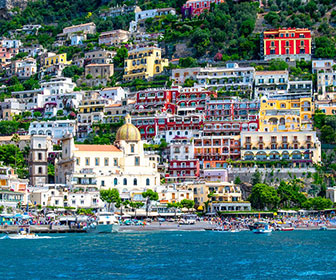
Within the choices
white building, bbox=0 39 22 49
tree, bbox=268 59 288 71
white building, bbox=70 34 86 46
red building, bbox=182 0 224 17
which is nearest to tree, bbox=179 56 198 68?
tree, bbox=268 59 288 71

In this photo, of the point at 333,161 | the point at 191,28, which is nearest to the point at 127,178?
the point at 333,161

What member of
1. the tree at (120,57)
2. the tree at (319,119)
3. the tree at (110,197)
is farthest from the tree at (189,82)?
the tree at (110,197)

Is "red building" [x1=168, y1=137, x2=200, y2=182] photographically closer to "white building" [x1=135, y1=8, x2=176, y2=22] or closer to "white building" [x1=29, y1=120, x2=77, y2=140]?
"white building" [x1=29, y1=120, x2=77, y2=140]

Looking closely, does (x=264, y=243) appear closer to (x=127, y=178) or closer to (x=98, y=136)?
(x=127, y=178)

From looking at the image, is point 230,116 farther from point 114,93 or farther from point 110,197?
point 110,197

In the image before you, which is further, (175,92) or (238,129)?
(175,92)

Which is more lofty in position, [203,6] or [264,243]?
[203,6]

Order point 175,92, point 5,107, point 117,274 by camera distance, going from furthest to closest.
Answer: point 5,107 < point 175,92 < point 117,274

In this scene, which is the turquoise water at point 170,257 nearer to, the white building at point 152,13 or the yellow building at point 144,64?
the yellow building at point 144,64
